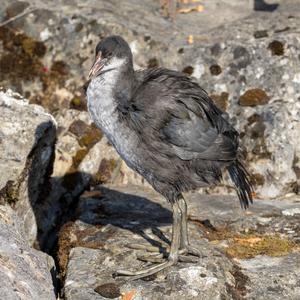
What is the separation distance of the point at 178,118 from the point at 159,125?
21 centimetres

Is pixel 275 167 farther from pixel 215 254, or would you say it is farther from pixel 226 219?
pixel 215 254

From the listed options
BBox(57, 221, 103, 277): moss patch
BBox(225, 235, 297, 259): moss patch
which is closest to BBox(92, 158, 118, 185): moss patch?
BBox(57, 221, 103, 277): moss patch

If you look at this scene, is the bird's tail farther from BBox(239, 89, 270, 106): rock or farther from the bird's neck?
BBox(239, 89, 270, 106): rock

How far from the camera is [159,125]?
6875 millimetres

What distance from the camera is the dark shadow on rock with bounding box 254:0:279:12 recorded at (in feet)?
39.5

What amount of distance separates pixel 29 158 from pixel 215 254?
2.61 metres

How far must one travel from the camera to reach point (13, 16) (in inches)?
432

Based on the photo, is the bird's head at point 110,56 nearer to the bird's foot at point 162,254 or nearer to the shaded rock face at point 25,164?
the shaded rock face at point 25,164

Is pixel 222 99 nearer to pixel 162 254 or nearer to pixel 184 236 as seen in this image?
pixel 184 236

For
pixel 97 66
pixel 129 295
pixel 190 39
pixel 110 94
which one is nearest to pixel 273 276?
pixel 129 295

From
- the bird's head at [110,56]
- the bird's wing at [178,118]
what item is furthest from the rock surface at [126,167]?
the bird's head at [110,56]

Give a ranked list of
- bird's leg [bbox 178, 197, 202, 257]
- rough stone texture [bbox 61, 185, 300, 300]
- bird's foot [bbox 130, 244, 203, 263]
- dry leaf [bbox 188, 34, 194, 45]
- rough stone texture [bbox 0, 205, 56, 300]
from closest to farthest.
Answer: rough stone texture [bbox 0, 205, 56, 300] → rough stone texture [bbox 61, 185, 300, 300] → bird's foot [bbox 130, 244, 203, 263] → bird's leg [bbox 178, 197, 202, 257] → dry leaf [bbox 188, 34, 194, 45]

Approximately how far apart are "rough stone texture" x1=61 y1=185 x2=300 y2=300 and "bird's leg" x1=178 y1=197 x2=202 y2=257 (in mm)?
132

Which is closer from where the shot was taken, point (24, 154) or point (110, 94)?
point (110, 94)
